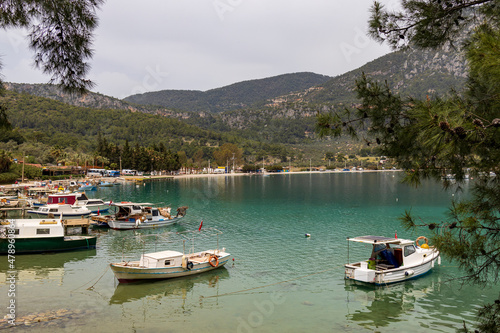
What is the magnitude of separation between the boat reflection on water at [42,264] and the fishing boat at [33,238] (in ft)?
1.70

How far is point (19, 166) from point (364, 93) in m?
94.4

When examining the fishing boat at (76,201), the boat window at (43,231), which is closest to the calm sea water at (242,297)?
the boat window at (43,231)

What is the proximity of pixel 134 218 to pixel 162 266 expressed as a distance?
1807cm

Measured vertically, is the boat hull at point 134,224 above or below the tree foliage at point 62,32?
below

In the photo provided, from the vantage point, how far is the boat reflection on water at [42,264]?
2040 cm

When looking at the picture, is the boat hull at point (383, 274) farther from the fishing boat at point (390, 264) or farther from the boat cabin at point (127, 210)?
the boat cabin at point (127, 210)

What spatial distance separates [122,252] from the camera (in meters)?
26.4

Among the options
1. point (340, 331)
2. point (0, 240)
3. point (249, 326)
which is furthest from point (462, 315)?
point (0, 240)

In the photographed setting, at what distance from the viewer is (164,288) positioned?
1900cm

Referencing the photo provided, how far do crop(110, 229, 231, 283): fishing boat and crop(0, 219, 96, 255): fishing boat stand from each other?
8431mm

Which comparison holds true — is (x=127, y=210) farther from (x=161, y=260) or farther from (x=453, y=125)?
(x=453, y=125)

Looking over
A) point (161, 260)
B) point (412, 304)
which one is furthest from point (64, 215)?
point (412, 304)

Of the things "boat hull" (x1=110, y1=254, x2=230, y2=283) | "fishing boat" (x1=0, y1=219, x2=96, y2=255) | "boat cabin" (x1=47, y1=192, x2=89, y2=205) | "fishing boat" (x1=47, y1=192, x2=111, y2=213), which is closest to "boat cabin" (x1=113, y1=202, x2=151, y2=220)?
"fishing boat" (x1=47, y1=192, x2=111, y2=213)

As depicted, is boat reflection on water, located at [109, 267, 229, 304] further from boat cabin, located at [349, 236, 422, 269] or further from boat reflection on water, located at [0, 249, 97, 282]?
boat cabin, located at [349, 236, 422, 269]
